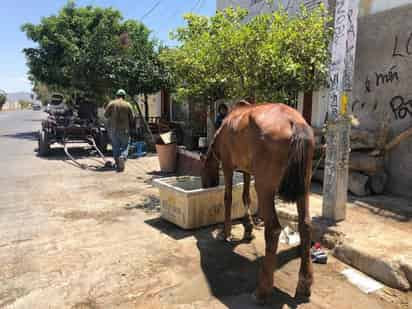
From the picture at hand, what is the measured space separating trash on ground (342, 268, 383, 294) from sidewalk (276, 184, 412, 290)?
0.26 ft

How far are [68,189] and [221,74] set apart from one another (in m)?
4.13

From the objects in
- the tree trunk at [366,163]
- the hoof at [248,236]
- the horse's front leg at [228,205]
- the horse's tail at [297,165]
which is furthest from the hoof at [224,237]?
the tree trunk at [366,163]

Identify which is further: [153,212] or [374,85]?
[374,85]

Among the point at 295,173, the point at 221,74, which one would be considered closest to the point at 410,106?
the point at 221,74

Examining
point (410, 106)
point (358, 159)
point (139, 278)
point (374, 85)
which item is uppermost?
point (374, 85)

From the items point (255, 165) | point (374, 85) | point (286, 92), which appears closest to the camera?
point (255, 165)

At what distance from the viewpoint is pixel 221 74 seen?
529 cm

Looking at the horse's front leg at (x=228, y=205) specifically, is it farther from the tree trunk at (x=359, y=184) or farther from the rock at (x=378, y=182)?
the rock at (x=378, y=182)

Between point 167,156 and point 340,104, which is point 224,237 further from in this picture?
point 167,156

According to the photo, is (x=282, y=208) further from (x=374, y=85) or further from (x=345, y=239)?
(x=374, y=85)

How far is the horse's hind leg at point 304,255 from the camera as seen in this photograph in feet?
9.93

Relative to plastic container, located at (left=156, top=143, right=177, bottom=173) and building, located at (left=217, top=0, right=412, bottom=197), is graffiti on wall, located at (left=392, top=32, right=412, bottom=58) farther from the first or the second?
plastic container, located at (left=156, top=143, right=177, bottom=173)

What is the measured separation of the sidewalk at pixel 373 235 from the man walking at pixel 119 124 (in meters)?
5.67

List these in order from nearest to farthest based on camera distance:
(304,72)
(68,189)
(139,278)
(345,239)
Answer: (139,278) < (345,239) < (304,72) < (68,189)
